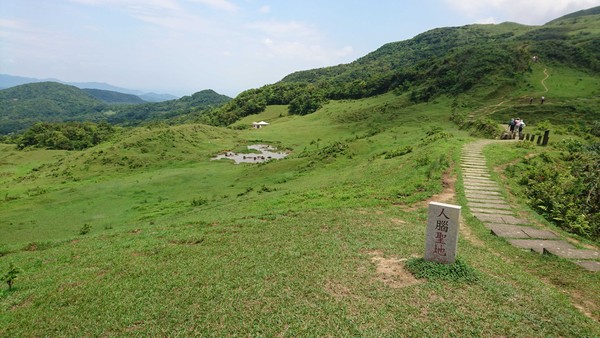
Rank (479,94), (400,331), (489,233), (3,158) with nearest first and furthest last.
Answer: (400,331) → (489,233) → (479,94) → (3,158)

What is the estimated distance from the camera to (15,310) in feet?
29.9

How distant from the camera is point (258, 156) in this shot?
48656 millimetres

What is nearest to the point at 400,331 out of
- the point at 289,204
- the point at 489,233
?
the point at 489,233

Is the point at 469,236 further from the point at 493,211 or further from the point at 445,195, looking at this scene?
the point at 445,195

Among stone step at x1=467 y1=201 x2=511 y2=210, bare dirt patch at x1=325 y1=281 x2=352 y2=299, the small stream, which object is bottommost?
the small stream

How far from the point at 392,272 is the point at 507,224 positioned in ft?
21.7

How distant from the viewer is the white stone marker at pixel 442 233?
29.9 feet

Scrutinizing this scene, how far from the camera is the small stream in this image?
152ft

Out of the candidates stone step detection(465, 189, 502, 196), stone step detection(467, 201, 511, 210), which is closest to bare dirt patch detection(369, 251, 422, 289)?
stone step detection(467, 201, 511, 210)

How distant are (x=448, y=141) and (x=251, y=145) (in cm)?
3478

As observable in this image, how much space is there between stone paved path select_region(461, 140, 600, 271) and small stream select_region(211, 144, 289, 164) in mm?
29814

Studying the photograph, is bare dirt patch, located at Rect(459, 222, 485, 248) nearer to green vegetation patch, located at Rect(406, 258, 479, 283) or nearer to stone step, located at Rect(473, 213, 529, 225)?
stone step, located at Rect(473, 213, 529, 225)

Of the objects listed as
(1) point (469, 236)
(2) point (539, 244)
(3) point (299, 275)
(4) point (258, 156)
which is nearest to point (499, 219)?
(2) point (539, 244)

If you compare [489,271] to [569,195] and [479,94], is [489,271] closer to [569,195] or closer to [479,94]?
[569,195]
